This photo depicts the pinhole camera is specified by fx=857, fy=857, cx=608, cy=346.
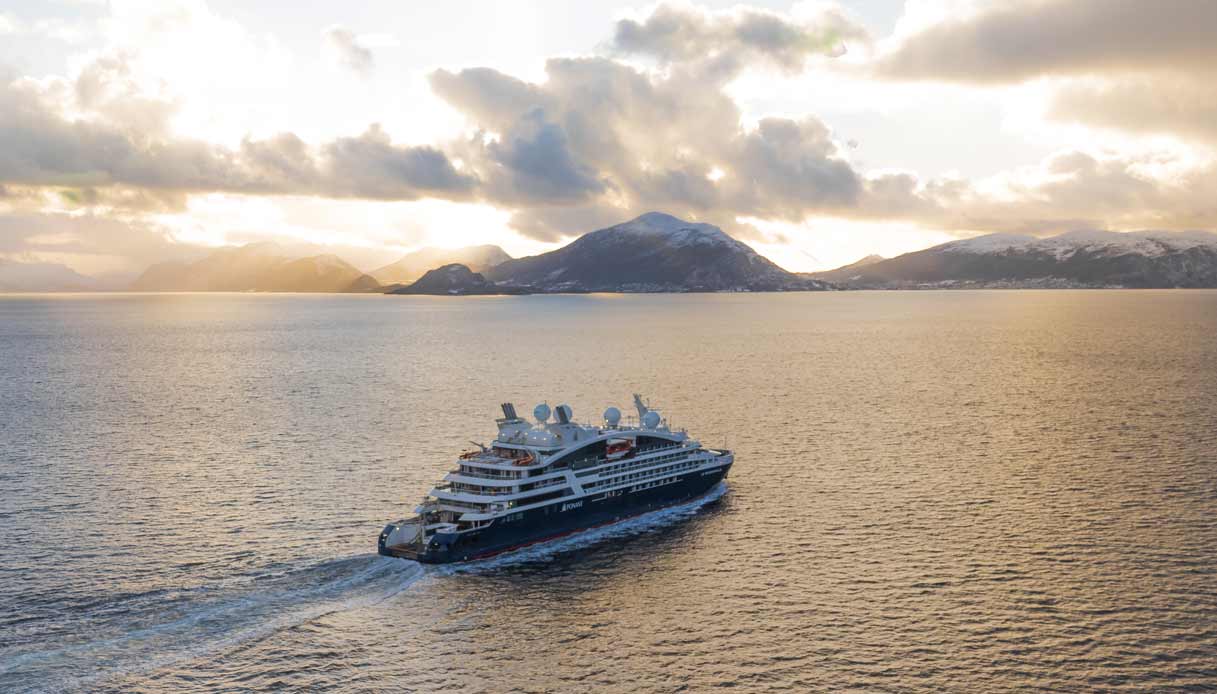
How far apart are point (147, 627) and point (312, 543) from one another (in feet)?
59.9

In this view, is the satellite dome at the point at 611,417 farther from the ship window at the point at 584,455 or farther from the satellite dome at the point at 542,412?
the satellite dome at the point at 542,412

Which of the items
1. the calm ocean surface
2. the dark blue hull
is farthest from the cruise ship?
→ the calm ocean surface

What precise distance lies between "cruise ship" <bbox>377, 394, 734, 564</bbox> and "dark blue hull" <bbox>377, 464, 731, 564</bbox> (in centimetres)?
10

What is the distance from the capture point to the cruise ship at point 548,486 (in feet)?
261

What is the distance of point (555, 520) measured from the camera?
282 ft

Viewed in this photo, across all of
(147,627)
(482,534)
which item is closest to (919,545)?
(482,534)

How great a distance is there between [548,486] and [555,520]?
3504 millimetres

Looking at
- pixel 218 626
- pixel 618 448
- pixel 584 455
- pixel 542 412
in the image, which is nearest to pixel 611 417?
pixel 618 448

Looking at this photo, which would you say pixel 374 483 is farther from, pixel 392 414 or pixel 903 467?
pixel 903 467

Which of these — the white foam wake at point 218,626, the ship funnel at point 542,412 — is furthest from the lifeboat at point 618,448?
the white foam wake at point 218,626

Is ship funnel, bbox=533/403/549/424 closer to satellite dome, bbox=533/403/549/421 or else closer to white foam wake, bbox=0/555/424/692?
satellite dome, bbox=533/403/549/421

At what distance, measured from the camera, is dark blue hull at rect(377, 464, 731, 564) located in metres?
78.1

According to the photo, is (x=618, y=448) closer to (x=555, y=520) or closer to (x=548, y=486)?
(x=548, y=486)

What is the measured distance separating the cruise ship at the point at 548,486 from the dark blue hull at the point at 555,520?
0.10m
